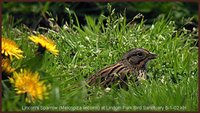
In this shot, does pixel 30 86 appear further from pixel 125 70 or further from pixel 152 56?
pixel 152 56

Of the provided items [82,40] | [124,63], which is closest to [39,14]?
[82,40]

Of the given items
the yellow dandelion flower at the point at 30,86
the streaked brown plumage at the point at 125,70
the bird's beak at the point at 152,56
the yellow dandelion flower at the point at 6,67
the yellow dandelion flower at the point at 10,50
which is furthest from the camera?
the bird's beak at the point at 152,56

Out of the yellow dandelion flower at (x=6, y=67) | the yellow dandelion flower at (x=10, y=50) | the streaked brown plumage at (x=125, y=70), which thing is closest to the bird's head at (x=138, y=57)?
the streaked brown plumage at (x=125, y=70)

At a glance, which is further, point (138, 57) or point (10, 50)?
point (138, 57)

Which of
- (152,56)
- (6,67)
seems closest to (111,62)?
(152,56)

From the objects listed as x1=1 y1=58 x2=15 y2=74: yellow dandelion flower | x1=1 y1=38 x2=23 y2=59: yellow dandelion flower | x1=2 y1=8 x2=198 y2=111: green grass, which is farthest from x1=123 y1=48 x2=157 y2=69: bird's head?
x1=1 y1=58 x2=15 y2=74: yellow dandelion flower

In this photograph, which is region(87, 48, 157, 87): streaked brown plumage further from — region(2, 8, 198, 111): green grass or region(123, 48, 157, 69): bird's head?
region(2, 8, 198, 111): green grass

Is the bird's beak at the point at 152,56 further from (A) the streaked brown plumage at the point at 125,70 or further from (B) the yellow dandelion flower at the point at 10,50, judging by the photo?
(B) the yellow dandelion flower at the point at 10,50
